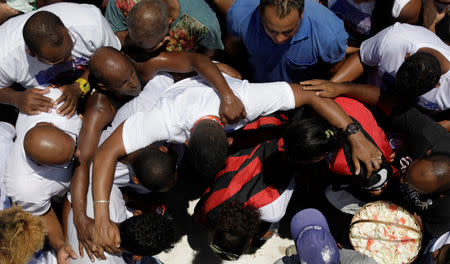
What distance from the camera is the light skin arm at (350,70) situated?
2744 millimetres

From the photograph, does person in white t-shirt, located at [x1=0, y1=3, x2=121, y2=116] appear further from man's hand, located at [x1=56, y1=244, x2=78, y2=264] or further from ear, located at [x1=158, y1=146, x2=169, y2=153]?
man's hand, located at [x1=56, y1=244, x2=78, y2=264]

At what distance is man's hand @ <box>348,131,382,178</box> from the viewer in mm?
2178

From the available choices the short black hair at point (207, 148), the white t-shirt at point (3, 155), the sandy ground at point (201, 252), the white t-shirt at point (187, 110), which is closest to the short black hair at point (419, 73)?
the white t-shirt at point (187, 110)

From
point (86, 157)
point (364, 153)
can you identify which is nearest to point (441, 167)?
point (364, 153)

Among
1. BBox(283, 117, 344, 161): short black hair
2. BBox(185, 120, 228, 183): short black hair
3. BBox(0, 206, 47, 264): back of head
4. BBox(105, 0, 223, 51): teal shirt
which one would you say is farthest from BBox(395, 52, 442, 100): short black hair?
BBox(0, 206, 47, 264): back of head

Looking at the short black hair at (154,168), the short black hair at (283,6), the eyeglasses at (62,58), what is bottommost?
the short black hair at (154,168)

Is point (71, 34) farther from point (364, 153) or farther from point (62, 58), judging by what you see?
point (364, 153)

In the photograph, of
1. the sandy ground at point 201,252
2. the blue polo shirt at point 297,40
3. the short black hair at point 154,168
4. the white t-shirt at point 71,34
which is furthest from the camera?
the sandy ground at point 201,252

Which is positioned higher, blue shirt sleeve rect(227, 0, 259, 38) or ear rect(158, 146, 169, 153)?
blue shirt sleeve rect(227, 0, 259, 38)

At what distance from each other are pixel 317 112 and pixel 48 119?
1819mm

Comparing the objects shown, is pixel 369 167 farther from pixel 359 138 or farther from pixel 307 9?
pixel 307 9

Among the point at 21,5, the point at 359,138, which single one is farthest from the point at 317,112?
the point at 21,5

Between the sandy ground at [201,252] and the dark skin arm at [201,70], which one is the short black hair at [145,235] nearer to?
the dark skin arm at [201,70]

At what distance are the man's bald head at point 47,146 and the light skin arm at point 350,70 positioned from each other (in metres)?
2.01
